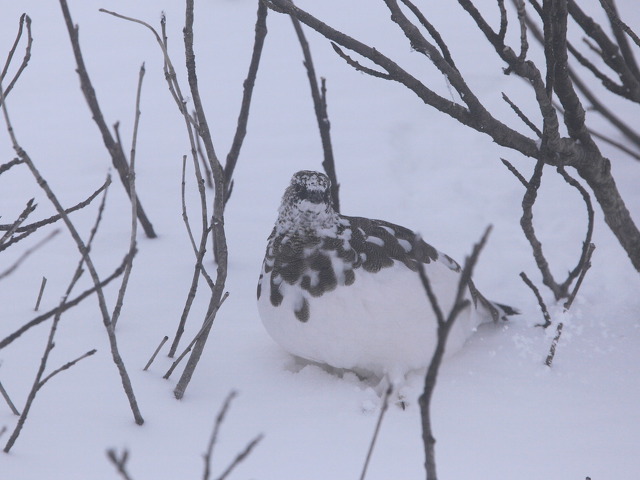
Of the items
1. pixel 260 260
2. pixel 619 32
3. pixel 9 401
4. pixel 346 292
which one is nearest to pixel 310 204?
pixel 346 292

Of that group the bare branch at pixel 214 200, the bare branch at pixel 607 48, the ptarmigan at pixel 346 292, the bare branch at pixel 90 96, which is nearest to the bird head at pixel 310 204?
the ptarmigan at pixel 346 292

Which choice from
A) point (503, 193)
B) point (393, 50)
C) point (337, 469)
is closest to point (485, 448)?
point (337, 469)

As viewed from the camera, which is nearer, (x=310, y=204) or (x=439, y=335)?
(x=439, y=335)

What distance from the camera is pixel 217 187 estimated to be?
1.84m

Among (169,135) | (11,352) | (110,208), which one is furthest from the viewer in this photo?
(169,135)

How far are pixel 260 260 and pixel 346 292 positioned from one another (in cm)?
84

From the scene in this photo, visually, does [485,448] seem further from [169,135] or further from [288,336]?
[169,135]

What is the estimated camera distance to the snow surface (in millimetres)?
1766

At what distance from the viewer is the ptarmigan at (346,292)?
1942 mm

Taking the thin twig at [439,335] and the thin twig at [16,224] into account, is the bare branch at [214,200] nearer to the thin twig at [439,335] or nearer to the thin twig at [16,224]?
the thin twig at [16,224]

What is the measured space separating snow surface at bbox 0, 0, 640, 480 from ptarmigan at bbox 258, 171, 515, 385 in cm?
11

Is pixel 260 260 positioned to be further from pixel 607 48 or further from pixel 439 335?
pixel 439 335

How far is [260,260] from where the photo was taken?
108 inches

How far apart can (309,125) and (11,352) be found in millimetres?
2042
